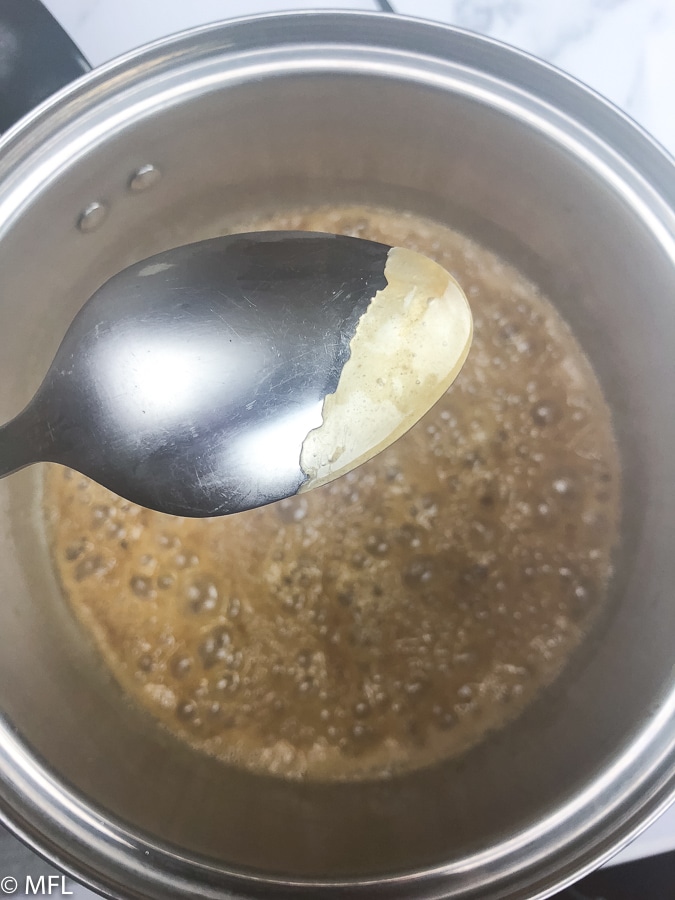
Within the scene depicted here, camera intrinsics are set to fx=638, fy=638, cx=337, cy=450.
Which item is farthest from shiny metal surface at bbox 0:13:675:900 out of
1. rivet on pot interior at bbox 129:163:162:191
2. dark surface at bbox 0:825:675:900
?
dark surface at bbox 0:825:675:900

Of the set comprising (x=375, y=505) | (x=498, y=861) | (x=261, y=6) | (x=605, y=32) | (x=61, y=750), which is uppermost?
(x=261, y=6)

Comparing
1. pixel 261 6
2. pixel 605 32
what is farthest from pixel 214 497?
pixel 605 32

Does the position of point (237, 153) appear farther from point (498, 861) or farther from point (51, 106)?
point (498, 861)

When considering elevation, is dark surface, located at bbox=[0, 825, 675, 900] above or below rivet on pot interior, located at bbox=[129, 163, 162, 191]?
below

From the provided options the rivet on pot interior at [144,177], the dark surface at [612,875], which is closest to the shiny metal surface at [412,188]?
the rivet on pot interior at [144,177]

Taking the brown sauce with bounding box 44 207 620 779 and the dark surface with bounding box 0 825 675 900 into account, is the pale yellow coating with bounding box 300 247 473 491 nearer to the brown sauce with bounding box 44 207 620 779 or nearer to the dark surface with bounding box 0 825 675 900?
the brown sauce with bounding box 44 207 620 779

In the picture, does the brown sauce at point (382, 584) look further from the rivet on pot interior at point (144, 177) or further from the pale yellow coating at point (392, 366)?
the rivet on pot interior at point (144, 177)

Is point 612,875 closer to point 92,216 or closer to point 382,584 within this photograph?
point 382,584
